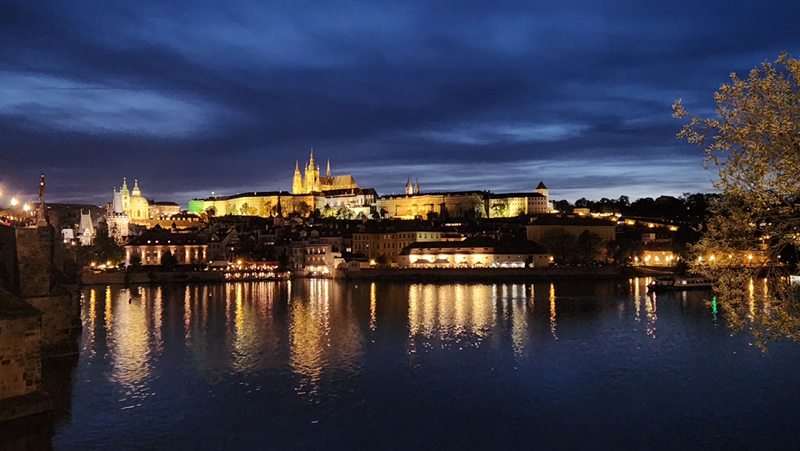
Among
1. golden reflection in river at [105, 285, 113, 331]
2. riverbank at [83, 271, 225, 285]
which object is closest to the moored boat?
golden reflection in river at [105, 285, 113, 331]

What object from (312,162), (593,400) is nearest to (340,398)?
(593,400)

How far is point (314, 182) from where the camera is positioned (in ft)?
411

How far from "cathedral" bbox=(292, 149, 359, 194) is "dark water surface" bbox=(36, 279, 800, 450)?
330ft

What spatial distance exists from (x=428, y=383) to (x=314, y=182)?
371 feet

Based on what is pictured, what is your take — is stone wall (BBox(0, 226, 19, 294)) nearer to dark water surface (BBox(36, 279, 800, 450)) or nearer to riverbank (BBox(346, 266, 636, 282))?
dark water surface (BBox(36, 279, 800, 450))

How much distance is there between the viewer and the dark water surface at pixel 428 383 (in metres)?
10.5

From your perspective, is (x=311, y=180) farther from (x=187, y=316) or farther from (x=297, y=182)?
(x=187, y=316)

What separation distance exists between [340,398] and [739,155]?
8212 millimetres

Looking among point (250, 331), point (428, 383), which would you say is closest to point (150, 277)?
point (250, 331)

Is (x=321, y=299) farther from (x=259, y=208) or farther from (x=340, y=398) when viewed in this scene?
(x=259, y=208)

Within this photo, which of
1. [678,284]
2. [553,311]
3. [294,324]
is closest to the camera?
[294,324]

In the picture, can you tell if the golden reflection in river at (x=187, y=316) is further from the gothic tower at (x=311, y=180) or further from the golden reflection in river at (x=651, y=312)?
the gothic tower at (x=311, y=180)

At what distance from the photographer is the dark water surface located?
10.5 metres

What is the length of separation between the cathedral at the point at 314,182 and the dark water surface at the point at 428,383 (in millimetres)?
100507
